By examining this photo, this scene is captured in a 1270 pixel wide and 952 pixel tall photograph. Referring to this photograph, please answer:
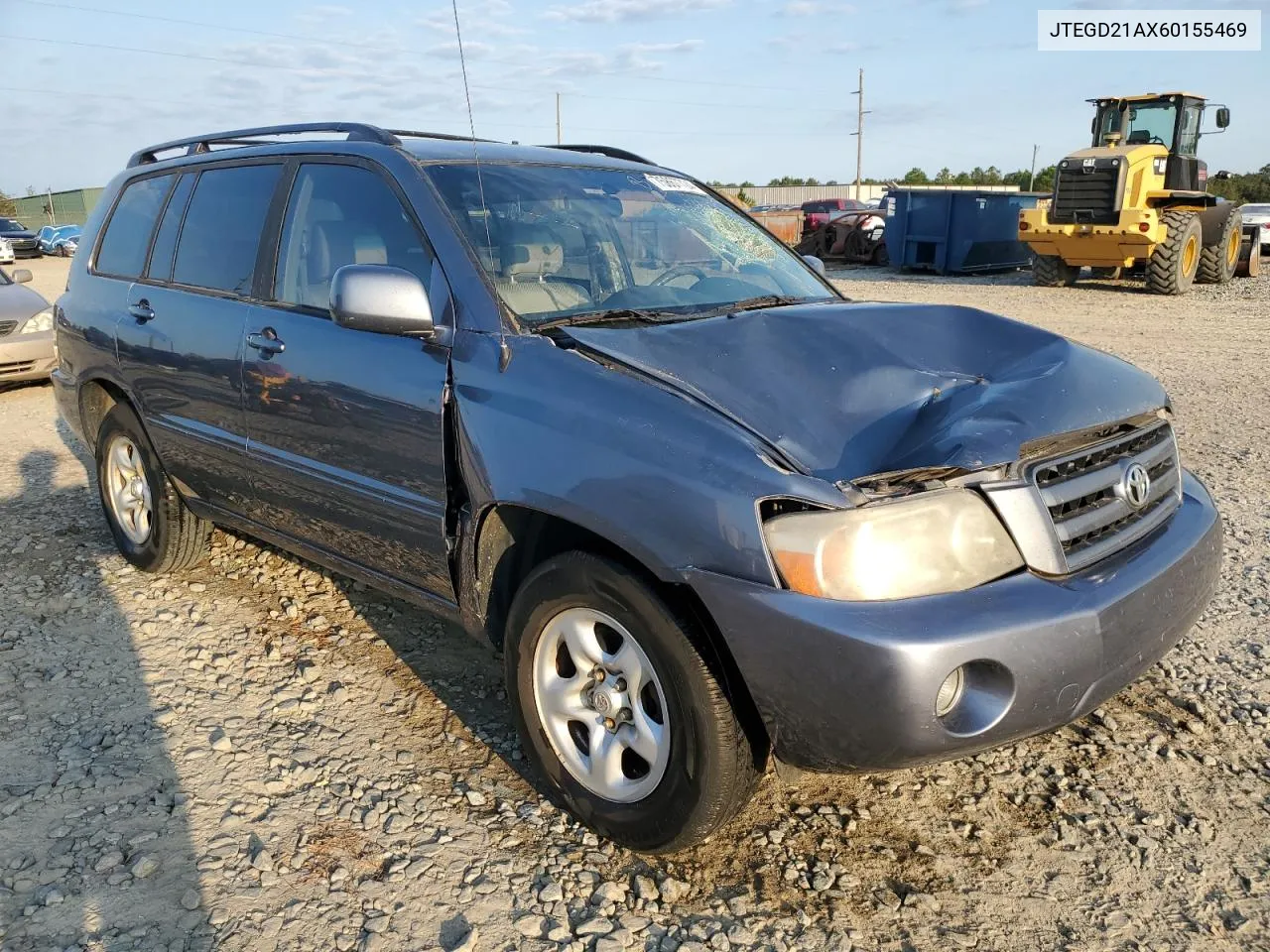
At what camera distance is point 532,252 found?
10.1 ft

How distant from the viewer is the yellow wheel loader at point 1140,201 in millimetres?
15266

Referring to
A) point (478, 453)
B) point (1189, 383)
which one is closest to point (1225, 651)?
point (478, 453)

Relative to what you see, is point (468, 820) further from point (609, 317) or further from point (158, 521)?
point (158, 521)

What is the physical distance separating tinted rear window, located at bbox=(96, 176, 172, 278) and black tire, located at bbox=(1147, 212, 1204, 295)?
15142 millimetres

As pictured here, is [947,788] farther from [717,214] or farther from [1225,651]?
[717,214]

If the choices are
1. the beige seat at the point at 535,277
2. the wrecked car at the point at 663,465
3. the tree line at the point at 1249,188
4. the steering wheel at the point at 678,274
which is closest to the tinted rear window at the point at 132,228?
the wrecked car at the point at 663,465

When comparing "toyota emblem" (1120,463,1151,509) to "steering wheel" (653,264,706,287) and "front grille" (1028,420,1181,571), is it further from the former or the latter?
"steering wheel" (653,264,706,287)

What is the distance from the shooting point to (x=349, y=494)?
3199 millimetres

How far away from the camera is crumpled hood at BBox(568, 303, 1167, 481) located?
2309mm

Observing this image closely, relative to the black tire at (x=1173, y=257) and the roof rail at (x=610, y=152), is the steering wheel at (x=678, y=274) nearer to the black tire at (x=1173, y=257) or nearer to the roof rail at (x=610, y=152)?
the roof rail at (x=610, y=152)

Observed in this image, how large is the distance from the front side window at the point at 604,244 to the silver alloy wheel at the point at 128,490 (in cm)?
230

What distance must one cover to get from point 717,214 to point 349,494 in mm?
1769

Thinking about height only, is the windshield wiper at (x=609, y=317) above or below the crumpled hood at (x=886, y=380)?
above

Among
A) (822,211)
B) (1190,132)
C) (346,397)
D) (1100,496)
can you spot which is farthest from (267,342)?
(822,211)
